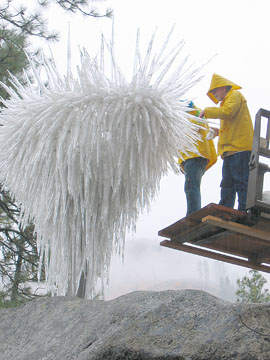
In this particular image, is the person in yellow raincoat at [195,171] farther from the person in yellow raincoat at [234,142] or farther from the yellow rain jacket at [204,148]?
the person in yellow raincoat at [234,142]

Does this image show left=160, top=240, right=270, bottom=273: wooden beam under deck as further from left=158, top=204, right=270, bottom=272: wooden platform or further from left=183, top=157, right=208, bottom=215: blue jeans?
left=183, top=157, right=208, bottom=215: blue jeans

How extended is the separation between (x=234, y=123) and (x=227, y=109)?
0.11 metres

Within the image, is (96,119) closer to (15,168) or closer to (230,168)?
(15,168)

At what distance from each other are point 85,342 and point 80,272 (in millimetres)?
733

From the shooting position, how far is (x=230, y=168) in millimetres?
3074

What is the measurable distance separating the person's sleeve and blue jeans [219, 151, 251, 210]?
251 millimetres

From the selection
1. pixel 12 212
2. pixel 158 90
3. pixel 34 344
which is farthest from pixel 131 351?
pixel 12 212

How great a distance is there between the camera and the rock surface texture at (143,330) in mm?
1646

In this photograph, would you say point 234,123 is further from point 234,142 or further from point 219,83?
point 219,83

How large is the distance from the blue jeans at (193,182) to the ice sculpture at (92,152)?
41 centimetres

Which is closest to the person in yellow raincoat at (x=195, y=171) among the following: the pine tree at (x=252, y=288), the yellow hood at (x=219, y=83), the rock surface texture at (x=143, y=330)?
the yellow hood at (x=219, y=83)

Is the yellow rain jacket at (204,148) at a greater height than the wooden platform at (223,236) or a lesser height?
greater

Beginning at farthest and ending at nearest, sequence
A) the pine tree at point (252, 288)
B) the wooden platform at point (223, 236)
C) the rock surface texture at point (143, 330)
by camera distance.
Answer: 1. the pine tree at point (252, 288)
2. the wooden platform at point (223, 236)
3. the rock surface texture at point (143, 330)

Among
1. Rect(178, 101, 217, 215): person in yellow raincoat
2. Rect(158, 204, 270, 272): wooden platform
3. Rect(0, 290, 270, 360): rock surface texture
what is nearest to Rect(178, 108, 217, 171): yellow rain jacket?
Rect(178, 101, 217, 215): person in yellow raincoat
